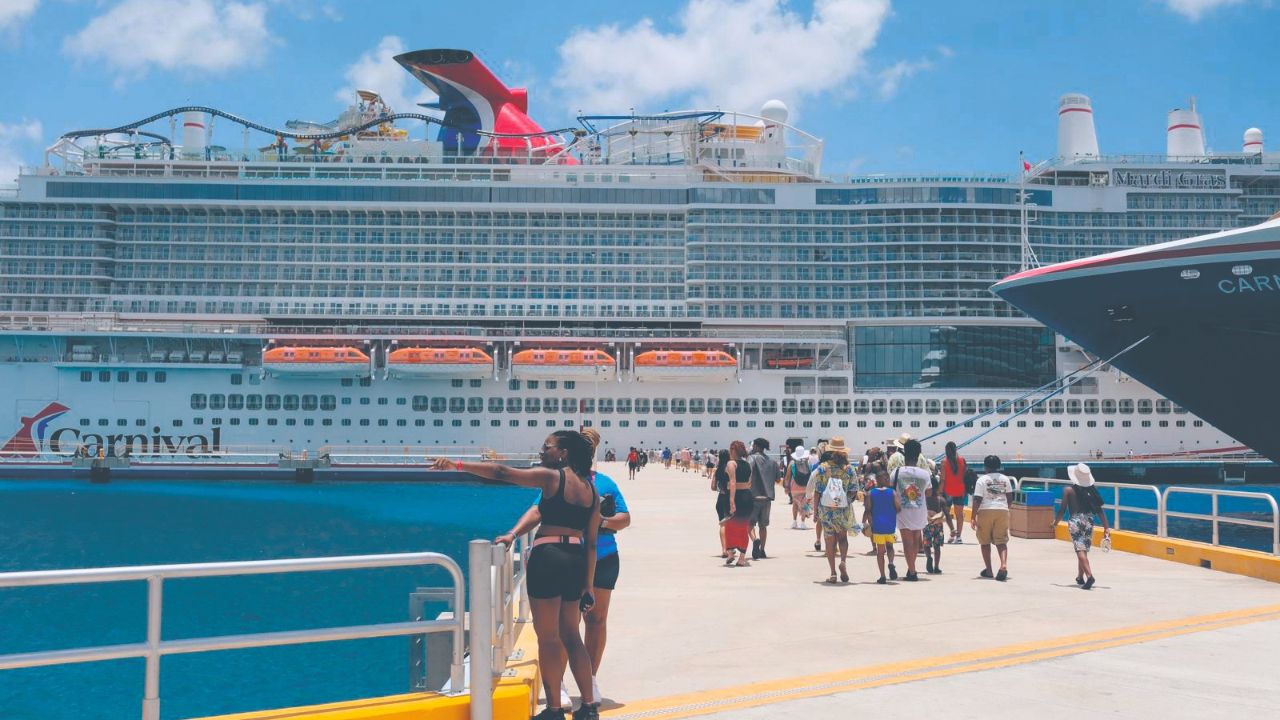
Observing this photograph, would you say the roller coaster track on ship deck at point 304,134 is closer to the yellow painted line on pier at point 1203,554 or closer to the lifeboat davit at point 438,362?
the lifeboat davit at point 438,362

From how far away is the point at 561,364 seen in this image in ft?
144

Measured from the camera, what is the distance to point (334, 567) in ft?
16.1

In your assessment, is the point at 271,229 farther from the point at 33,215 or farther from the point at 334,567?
the point at 334,567

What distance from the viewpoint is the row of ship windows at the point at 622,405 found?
145ft

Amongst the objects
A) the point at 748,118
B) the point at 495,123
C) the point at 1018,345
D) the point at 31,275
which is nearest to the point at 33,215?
the point at 31,275

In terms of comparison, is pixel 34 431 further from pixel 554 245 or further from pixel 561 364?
pixel 554 245

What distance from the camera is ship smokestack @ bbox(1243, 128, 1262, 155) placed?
52.8m

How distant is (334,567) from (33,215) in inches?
2210

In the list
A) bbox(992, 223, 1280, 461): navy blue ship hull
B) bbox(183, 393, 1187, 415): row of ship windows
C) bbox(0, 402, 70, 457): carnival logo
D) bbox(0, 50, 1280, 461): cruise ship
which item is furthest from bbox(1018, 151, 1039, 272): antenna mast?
bbox(0, 402, 70, 457): carnival logo

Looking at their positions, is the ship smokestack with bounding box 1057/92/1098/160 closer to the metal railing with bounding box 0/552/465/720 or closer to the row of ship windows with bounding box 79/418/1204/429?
the row of ship windows with bounding box 79/418/1204/429

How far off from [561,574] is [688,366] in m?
38.5

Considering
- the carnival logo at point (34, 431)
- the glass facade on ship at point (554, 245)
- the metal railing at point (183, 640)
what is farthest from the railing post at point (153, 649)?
the carnival logo at point (34, 431)

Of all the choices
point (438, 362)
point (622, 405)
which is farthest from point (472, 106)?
point (622, 405)

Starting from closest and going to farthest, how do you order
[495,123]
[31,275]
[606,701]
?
[606,701], [31,275], [495,123]
